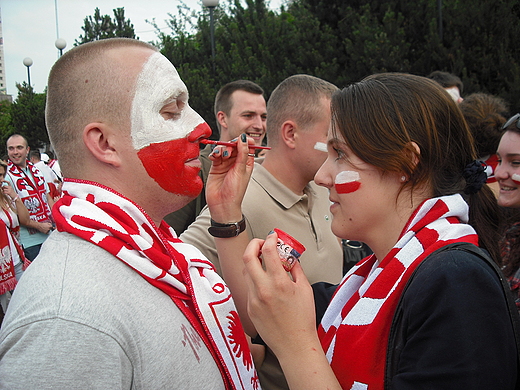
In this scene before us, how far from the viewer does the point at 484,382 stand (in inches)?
48.7

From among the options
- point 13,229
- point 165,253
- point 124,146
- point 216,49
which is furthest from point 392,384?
point 216,49

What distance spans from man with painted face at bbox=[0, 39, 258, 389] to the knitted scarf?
38cm

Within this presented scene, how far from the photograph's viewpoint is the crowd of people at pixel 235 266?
124cm

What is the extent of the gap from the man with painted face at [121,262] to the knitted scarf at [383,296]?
38 cm

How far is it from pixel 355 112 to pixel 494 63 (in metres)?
8.95

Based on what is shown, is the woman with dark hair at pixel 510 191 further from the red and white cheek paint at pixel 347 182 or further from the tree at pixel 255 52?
the tree at pixel 255 52

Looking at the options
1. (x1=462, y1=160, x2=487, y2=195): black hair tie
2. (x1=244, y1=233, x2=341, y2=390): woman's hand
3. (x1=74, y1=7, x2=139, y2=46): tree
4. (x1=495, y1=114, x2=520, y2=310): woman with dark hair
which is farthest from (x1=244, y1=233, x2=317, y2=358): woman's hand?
(x1=74, y1=7, x2=139, y2=46): tree

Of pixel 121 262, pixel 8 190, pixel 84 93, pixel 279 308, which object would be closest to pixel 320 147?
pixel 279 308

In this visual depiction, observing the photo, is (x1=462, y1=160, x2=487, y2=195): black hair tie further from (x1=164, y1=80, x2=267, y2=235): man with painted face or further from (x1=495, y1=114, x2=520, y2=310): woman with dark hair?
(x1=164, y1=80, x2=267, y2=235): man with painted face

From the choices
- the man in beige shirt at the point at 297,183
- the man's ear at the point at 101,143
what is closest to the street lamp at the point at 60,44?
the man in beige shirt at the point at 297,183

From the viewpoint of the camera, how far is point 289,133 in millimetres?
3092

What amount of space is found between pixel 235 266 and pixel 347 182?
2.42ft

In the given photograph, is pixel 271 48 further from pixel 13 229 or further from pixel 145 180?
pixel 145 180

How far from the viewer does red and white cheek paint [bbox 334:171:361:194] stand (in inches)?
68.9
